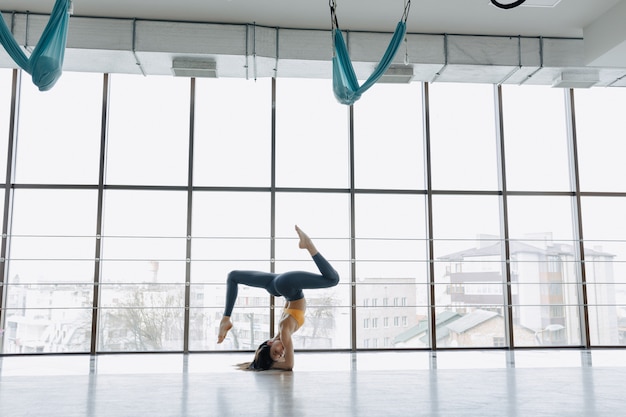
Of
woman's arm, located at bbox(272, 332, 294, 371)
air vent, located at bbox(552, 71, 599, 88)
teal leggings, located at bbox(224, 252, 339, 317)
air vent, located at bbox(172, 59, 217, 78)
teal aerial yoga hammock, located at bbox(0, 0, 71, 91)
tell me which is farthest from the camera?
air vent, located at bbox(552, 71, 599, 88)

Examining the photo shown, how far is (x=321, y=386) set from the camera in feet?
13.1

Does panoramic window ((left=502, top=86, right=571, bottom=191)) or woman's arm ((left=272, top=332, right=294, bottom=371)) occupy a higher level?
panoramic window ((left=502, top=86, right=571, bottom=191))

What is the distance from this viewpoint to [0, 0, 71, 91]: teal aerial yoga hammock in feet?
13.2

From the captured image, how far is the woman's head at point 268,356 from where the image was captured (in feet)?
15.9

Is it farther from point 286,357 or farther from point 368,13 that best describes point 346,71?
point 286,357

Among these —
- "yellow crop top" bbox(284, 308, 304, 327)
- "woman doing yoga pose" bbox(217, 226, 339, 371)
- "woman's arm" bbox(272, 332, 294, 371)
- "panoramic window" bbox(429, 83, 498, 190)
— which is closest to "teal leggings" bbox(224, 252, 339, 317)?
"woman doing yoga pose" bbox(217, 226, 339, 371)

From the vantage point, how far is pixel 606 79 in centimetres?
625

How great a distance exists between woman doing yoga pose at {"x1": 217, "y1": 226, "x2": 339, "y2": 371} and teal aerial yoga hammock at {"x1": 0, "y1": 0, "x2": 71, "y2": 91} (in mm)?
2332

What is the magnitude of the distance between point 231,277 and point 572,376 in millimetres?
3029

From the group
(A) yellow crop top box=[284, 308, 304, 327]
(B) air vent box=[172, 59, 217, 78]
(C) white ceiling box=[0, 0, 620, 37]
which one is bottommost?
(A) yellow crop top box=[284, 308, 304, 327]

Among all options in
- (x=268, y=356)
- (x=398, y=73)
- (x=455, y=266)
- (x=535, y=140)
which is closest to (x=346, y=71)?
(x=398, y=73)

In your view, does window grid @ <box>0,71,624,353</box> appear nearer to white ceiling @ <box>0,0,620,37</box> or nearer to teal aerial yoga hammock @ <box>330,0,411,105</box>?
white ceiling @ <box>0,0,620,37</box>

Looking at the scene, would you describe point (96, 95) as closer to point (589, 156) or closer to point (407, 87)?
point (407, 87)

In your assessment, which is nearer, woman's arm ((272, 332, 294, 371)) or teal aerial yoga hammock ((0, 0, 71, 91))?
teal aerial yoga hammock ((0, 0, 71, 91))
